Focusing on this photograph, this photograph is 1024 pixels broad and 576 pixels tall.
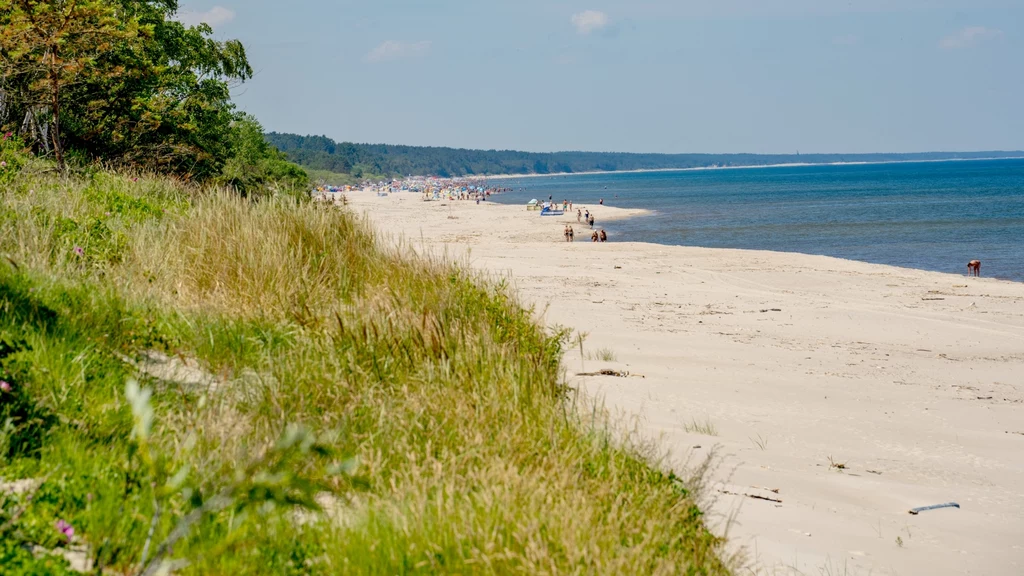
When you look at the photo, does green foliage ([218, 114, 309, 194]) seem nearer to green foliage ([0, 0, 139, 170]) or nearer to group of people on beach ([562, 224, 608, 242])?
green foliage ([0, 0, 139, 170])

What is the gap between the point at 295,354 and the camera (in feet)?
16.8

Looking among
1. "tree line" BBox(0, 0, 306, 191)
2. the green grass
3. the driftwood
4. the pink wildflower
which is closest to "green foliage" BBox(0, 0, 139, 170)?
"tree line" BBox(0, 0, 306, 191)

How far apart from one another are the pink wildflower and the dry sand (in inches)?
123

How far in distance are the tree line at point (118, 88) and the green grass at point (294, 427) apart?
6.60 metres

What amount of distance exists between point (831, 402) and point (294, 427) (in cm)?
788

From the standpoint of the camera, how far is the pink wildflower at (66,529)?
282 centimetres

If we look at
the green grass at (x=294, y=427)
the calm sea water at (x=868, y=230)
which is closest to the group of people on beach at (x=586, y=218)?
the calm sea water at (x=868, y=230)

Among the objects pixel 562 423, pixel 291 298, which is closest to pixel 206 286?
pixel 291 298

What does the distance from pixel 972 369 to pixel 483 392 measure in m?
9.17

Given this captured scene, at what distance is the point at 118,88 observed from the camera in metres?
17.7

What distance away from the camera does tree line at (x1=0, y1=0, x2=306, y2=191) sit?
13336 mm

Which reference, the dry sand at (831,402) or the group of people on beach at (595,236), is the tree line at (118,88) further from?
the group of people on beach at (595,236)

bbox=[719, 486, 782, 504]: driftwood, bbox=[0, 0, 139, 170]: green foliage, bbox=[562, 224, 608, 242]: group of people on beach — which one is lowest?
bbox=[562, 224, 608, 242]: group of people on beach

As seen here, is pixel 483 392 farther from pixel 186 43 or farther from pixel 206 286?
pixel 186 43
